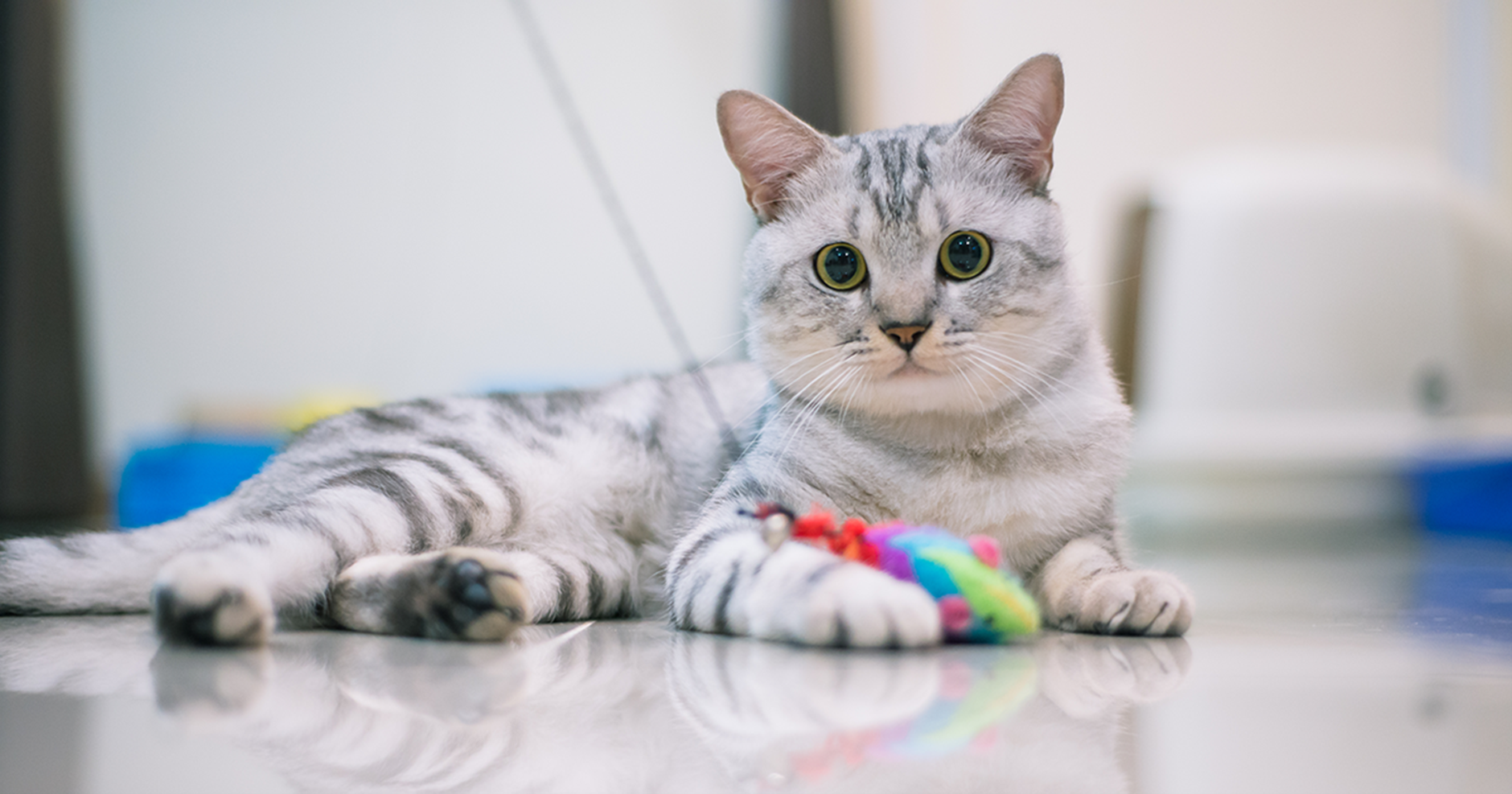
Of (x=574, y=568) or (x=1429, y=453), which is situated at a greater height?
(x=574, y=568)

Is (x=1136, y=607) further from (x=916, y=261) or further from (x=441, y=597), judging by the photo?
(x=441, y=597)

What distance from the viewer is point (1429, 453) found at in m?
3.46

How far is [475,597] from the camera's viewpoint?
1049 millimetres

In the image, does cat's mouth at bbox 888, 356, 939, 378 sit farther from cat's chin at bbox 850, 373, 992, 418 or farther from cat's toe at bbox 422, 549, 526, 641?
cat's toe at bbox 422, 549, 526, 641

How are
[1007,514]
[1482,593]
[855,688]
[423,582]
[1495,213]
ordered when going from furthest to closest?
[1495,213], [1482,593], [1007,514], [423,582], [855,688]

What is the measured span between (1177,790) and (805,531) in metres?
0.53

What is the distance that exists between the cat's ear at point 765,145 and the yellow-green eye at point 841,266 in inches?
6.9

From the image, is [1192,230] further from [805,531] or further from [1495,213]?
[805,531]

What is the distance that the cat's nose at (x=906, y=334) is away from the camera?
1192mm

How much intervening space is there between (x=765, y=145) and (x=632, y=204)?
9.24 ft

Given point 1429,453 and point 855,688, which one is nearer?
point 855,688

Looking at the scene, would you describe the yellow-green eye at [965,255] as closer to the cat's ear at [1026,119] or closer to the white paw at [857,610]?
Answer: the cat's ear at [1026,119]

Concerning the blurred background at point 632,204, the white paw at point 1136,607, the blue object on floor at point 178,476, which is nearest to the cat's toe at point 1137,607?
the white paw at point 1136,607

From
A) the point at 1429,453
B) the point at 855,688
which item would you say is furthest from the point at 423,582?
the point at 1429,453
